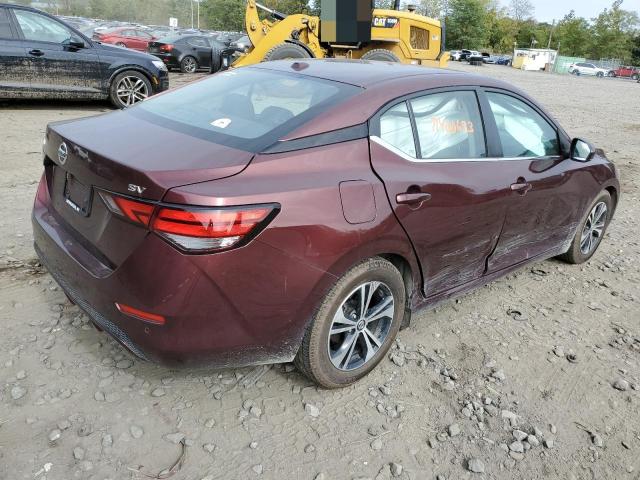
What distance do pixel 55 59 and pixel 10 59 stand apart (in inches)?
25.9

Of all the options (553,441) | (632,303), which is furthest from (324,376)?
(632,303)

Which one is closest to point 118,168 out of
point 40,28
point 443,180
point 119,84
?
point 443,180

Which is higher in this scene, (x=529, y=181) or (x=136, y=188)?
(x=136, y=188)

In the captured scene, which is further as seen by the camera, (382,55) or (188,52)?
(188,52)

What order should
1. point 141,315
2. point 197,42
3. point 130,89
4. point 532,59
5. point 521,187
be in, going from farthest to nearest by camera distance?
point 532,59, point 197,42, point 130,89, point 521,187, point 141,315

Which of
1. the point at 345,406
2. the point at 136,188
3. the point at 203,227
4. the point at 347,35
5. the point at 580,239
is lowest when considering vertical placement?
the point at 345,406

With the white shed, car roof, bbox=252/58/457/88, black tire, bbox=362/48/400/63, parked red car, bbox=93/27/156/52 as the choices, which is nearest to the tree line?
the white shed

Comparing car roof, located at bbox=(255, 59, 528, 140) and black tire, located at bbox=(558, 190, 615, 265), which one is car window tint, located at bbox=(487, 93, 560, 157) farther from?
black tire, located at bbox=(558, 190, 615, 265)

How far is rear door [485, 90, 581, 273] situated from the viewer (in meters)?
3.37

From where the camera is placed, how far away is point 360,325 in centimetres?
272

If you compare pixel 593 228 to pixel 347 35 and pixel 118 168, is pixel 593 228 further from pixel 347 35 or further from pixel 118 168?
pixel 347 35

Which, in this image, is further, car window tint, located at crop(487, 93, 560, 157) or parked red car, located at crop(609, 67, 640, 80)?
parked red car, located at crop(609, 67, 640, 80)

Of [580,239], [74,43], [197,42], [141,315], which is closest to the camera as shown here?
[141,315]

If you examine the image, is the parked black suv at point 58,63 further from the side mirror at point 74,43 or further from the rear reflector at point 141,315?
the rear reflector at point 141,315
